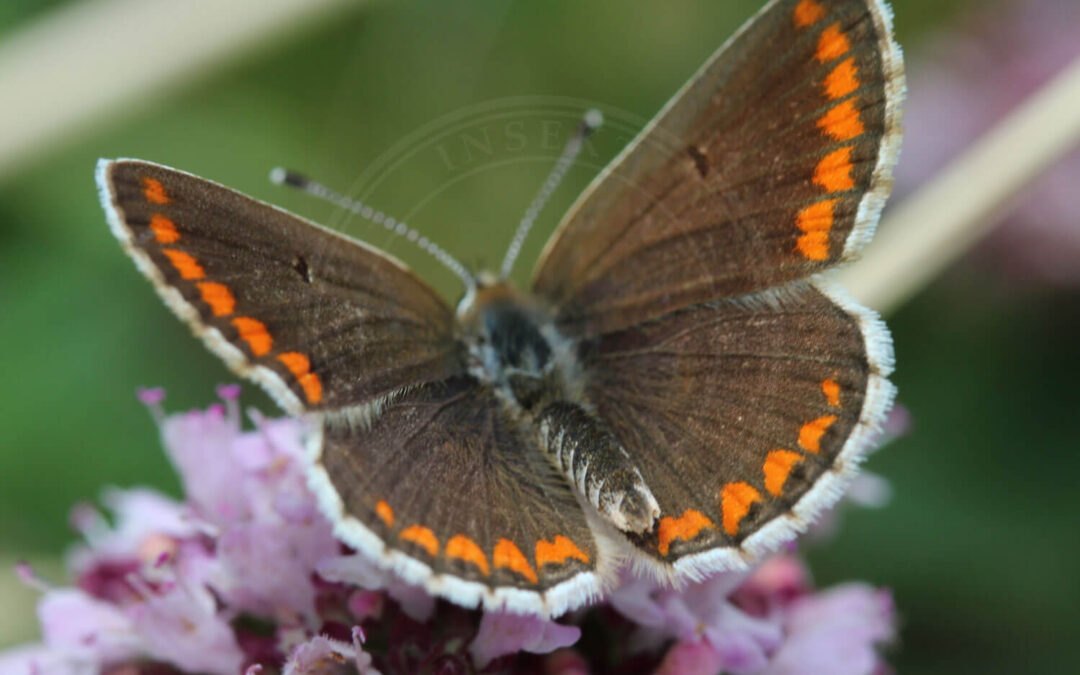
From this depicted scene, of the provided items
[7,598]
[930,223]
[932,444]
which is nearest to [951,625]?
[932,444]

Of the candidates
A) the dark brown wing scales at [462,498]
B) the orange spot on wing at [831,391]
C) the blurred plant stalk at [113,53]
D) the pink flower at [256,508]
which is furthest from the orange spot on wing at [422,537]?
the blurred plant stalk at [113,53]

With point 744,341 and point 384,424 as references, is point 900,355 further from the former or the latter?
point 384,424

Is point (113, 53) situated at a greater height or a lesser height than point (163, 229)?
greater

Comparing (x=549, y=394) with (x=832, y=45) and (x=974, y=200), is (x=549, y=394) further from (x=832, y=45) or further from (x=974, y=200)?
(x=974, y=200)

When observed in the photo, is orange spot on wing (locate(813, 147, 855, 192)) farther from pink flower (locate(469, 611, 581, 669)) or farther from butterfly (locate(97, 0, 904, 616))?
pink flower (locate(469, 611, 581, 669))

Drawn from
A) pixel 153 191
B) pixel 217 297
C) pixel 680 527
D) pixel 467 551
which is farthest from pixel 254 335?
pixel 680 527

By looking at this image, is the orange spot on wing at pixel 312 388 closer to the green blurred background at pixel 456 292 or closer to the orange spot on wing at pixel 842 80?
the orange spot on wing at pixel 842 80

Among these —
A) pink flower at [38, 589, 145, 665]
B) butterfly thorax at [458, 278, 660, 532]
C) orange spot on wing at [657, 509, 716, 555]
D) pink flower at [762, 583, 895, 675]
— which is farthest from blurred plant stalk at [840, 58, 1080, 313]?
pink flower at [38, 589, 145, 665]
